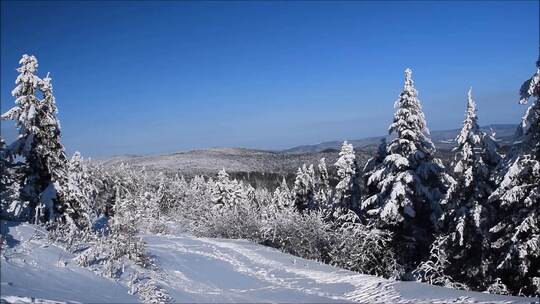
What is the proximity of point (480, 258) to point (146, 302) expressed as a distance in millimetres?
16442

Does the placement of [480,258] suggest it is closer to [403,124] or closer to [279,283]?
[403,124]

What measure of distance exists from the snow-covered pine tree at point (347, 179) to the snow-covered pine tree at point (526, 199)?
1425 cm

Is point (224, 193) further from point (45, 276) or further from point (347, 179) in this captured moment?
point (45, 276)

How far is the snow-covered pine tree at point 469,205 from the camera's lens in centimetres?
1994

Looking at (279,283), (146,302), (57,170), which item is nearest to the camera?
(146,302)

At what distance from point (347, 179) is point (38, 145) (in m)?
19.8

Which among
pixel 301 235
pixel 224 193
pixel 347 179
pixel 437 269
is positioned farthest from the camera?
pixel 224 193

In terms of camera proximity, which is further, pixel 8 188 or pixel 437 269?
pixel 437 269

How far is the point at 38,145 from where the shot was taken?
2209cm

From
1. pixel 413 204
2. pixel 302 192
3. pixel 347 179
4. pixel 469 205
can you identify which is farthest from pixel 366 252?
pixel 302 192

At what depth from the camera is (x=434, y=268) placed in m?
18.7

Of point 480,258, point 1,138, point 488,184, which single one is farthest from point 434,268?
point 1,138

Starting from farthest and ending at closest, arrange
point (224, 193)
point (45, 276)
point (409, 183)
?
point (224, 193) → point (409, 183) → point (45, 276)

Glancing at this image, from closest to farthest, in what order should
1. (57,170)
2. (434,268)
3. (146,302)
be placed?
(146,302), (434,268), (57,170)
